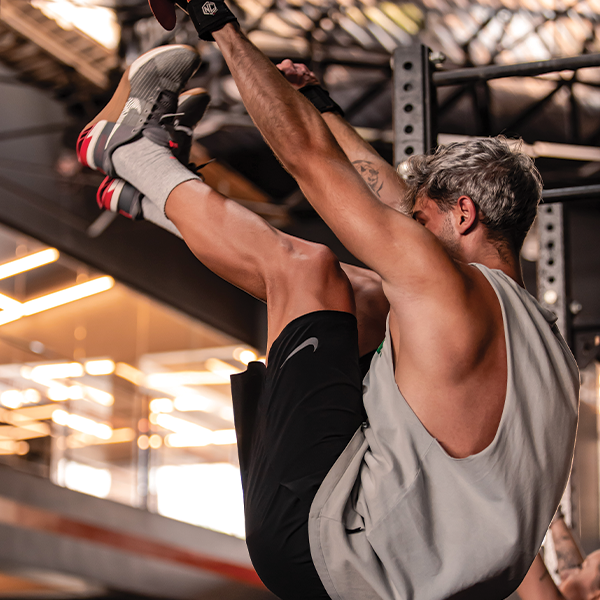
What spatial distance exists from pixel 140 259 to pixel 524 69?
5.78 m

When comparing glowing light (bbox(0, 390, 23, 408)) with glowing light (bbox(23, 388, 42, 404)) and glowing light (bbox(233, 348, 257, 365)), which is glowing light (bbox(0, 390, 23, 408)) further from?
glowing light (bbox(233, 348, 257, 365))

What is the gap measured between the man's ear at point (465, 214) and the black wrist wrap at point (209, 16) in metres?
0.56

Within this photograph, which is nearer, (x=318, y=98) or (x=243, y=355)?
(x=318, y=98)

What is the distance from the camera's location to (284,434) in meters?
1.23

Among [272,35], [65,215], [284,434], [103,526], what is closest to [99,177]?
[65,215]

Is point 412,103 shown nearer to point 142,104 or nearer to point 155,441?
point 142,104

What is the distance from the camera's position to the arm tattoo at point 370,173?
1.81 m

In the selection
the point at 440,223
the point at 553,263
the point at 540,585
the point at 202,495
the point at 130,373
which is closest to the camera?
the point at 440,223

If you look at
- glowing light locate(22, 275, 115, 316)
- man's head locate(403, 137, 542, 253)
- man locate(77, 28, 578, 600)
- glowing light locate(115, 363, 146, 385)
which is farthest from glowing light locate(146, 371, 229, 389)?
man's head locate(403, 137, 542, 253)

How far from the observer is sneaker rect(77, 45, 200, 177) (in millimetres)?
1648

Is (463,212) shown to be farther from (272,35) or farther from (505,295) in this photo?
(272,35)

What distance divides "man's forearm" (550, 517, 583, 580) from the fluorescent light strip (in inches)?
173

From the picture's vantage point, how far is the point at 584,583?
241 centimetres

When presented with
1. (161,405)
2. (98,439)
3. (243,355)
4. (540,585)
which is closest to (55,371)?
(98,439)
